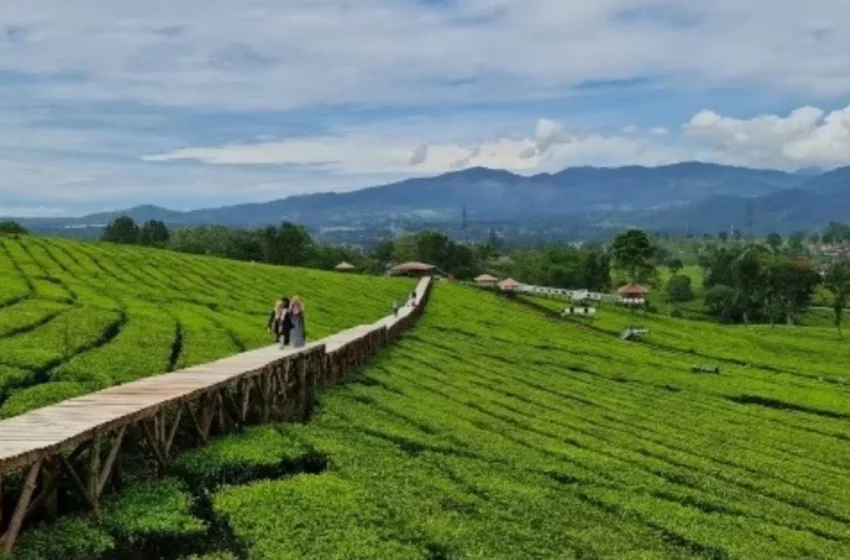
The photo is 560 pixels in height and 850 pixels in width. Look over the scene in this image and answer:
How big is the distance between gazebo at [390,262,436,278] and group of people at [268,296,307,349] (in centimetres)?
9714

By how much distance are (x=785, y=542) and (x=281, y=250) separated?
140709 mm

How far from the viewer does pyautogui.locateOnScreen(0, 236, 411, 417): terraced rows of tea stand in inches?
1377

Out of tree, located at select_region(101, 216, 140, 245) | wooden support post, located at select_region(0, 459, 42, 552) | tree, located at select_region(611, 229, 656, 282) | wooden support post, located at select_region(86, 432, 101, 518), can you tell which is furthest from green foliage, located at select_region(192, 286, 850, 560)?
Result: tree, located at select_region(101, 216, 140, 245)

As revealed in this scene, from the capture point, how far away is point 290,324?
1553 inches

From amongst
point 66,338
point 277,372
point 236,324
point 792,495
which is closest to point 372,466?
point 277,372

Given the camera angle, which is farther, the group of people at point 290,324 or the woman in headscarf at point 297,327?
the group of people at point 290,324

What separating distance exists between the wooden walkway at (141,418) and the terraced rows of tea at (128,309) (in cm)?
454

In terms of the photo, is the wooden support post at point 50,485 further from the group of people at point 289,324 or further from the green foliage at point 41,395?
the group of people at point 289,324

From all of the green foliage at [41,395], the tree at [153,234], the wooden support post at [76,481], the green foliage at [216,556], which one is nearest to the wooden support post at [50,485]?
the wooden support post at [76,481]

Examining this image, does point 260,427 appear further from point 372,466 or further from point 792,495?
point 792,495

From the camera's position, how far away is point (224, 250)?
160m

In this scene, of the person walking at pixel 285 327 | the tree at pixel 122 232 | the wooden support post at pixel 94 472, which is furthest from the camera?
the tree at pixel 122 232

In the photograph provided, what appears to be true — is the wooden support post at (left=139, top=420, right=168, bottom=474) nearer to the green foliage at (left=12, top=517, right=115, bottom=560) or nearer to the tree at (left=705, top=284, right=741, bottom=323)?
the green foliage at (left=12, top=517, right=115, bottom=560)

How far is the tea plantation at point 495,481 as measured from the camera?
20.4 meters
